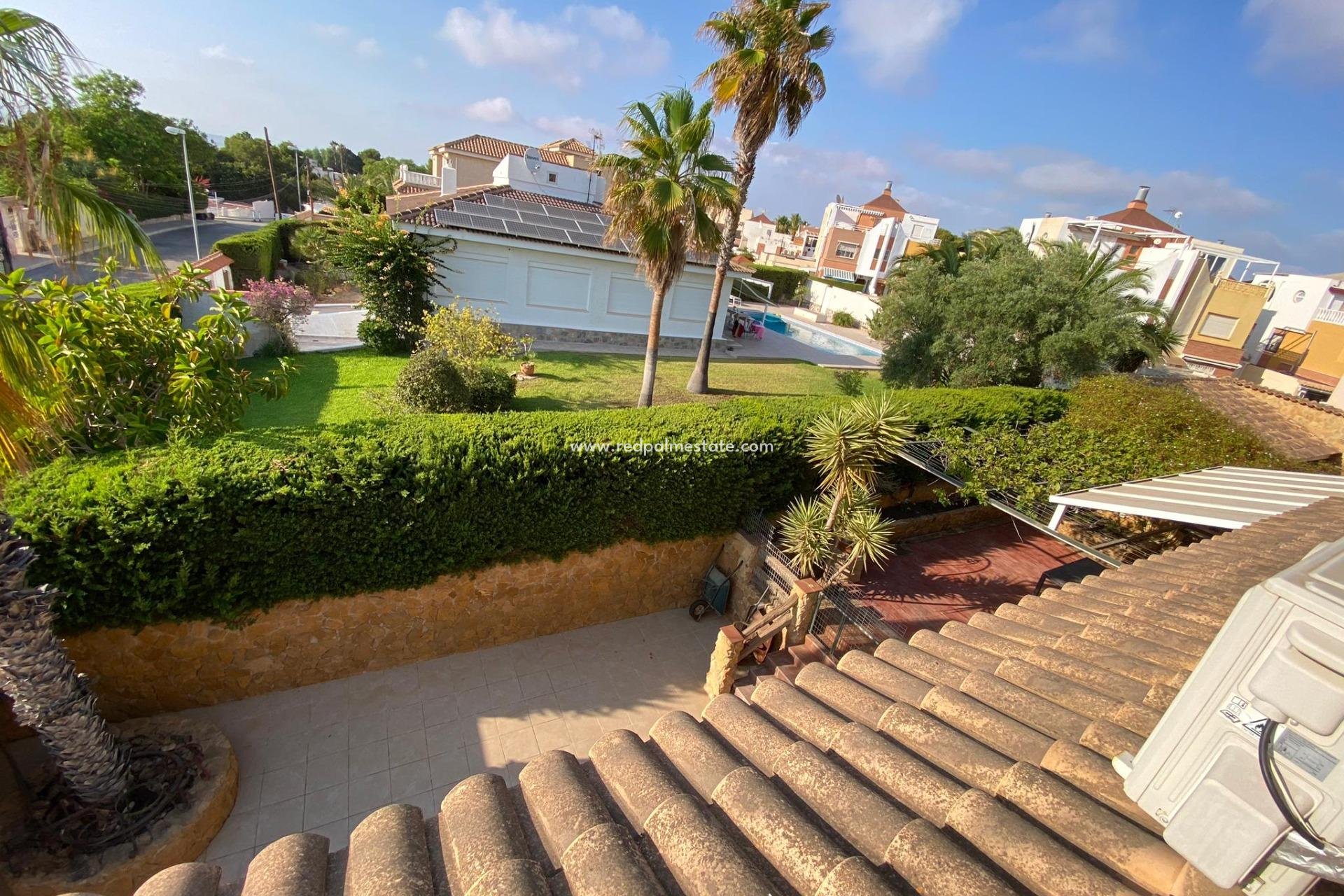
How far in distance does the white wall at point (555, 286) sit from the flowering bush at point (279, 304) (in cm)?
425

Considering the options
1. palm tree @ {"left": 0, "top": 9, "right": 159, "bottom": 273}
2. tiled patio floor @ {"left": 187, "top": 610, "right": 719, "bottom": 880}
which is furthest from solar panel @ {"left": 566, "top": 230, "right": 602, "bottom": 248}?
palm tree @ {"left": 0, "top": 9, "right": 159, "bottom": 273}

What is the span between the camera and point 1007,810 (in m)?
2.26

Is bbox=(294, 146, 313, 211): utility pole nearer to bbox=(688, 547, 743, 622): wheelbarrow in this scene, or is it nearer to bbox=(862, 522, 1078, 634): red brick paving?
bbox=(688, 547, 743, 622): wheelbarrow

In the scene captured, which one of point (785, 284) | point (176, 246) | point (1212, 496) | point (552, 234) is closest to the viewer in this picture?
point (1212, 496)

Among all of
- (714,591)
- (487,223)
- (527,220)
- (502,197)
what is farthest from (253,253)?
(714,591)

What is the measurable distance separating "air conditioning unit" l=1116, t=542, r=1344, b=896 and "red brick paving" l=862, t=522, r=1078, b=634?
24.6 ft

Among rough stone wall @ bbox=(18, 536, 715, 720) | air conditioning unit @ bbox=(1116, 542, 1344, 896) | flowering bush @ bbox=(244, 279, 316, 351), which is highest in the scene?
air conditioning unit @ bbox=(1116, 542, 1344, 896)

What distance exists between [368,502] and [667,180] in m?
9.14

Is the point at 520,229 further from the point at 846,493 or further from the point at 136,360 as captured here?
the point at 846,493

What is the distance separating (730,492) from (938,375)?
40.0 ft

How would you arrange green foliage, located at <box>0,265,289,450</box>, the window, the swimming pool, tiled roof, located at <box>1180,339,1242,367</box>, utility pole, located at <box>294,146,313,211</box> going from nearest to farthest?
green foliage, located at <box>0,265,289,450</box> < the swimming pool < the window < tiled roof, located at <box>1180,339,1242,367</box> < utility pole, located at <box>294,146,313,211</box>

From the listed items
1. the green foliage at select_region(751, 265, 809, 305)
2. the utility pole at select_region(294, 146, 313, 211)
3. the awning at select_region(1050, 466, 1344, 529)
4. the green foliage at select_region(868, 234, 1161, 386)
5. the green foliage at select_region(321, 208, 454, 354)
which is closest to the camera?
the awning at select_region(1050, 466, 1344, 529)

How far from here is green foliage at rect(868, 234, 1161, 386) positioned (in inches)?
565

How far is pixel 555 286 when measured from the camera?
71.3ft
